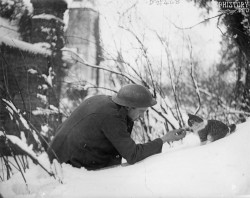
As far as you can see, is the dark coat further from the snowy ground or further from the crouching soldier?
the snowy ground

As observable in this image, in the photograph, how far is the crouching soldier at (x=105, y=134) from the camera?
2379mm

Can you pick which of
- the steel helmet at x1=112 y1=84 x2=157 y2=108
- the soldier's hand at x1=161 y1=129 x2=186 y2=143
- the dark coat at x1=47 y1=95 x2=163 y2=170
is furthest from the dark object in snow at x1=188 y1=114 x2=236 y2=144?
the steel helmet at x1=112 y1=84 x2=157 y2=108

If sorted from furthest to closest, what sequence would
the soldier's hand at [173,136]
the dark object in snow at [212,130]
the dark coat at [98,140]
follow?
the soldier's hand at [173,136] < the dark object in snow at [212,130] < the dark coat at [98,140]

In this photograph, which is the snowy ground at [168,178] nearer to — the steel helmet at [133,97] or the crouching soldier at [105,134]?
the crouching soldier at [105,134]

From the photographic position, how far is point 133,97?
257cm

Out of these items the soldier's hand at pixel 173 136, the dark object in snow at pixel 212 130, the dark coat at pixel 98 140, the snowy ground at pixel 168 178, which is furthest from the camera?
the soldier's hand at pixel 173 136

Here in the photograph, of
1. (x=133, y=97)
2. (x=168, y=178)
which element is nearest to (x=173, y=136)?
(x=133, y=97)

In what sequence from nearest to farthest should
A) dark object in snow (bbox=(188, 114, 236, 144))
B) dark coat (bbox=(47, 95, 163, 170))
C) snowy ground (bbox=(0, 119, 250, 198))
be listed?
snowy ground (bbox=(0, 119, 250, 198)) < dark coat (bbox=(47, 95, 163, 170)) < dark object in snow (bbox=(188, 114, 236, 144))

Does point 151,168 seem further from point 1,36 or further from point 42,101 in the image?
point 42,101

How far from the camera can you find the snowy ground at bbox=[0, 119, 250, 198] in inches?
68.7

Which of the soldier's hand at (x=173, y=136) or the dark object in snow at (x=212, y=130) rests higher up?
the dark object in snow at (x=212, y=130)

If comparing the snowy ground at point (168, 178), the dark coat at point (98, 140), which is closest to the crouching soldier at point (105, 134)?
the dark coat at point (98, 140)

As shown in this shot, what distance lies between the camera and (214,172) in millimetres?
1824

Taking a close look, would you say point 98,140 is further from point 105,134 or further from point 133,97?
point 133,97
